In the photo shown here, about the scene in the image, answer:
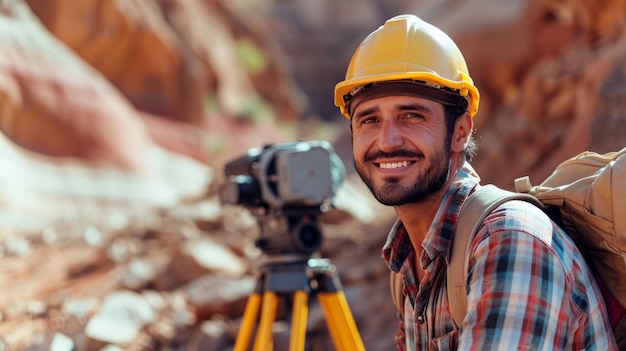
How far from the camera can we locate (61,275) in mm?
6598

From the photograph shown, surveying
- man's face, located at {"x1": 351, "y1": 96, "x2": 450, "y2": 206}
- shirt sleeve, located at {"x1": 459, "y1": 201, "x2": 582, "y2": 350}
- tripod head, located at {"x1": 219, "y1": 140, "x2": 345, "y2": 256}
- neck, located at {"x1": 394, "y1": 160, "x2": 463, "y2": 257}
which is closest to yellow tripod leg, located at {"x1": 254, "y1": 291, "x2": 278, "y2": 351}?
tripod head, located at {"x1": 219, "y1": 140, "x2": 345, "y2": 256}

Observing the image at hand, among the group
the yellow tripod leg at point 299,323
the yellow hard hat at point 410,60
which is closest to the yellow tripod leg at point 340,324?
the yellow tripod leg at point 299,323

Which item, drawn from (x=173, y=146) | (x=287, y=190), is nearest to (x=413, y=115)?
(x=287, y=190)

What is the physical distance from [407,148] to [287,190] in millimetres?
1190

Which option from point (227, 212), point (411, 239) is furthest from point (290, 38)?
point (411, 239)

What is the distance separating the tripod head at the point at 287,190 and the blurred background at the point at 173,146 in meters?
1.01

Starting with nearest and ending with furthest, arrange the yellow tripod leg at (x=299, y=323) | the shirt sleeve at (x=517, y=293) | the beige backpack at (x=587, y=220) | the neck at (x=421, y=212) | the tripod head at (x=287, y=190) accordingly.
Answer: the shirt sleeve at (x=517, y=293)
the beige backpack at (x=587, y=220)
the neck at (x=421, y=212)
the yellow tripod leg at (x=299, y=323)
the tripod head at (x=287, y=190)

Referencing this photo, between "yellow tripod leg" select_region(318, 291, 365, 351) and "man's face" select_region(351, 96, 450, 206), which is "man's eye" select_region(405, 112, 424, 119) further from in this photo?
"yellow tripod leg" select_region(318, 291, 365, 351)

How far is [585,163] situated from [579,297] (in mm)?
435

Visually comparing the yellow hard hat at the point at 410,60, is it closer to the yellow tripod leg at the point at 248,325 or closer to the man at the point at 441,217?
the man at the point at 441,217

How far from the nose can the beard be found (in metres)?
0.02

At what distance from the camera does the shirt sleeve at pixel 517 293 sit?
128cm

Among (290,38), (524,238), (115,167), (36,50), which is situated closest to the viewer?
(524,238)

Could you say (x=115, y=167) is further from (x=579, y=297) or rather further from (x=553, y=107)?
(x=579, y=297)
